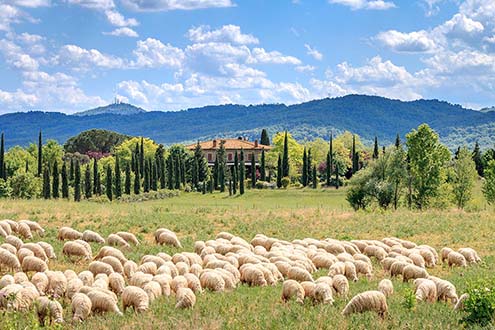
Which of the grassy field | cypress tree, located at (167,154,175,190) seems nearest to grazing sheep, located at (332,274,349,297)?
the grassy field

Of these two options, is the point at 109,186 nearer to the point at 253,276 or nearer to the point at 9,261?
the point at 9,261

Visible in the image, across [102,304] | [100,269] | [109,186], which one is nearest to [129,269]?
[100,269]

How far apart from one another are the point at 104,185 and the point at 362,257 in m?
85.7

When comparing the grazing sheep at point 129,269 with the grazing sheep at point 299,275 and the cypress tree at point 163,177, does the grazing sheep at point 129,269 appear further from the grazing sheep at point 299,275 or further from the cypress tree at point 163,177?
the cypress tree at point 163,177

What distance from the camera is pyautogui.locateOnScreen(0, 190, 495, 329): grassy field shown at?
48.0 feet

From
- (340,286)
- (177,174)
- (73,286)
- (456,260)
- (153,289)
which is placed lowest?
(456,260)

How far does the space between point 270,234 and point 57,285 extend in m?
16.5

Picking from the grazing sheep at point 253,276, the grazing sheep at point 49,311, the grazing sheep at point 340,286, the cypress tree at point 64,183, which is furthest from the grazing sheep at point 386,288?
the cypress tree at point 64,183

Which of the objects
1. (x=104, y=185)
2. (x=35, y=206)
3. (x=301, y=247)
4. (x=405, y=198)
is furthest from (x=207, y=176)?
(x=301, y=247)

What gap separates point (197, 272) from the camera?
19500 millimetres

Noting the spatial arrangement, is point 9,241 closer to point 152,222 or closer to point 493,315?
point 152,222

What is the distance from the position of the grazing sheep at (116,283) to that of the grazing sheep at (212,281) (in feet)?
7.38

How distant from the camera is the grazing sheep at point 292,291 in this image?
54.9 feet

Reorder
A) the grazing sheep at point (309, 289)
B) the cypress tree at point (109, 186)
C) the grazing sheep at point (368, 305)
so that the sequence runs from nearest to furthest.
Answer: the grazing sheep at point (368, 305) → the grazing sheep at point (309, 289) → the cypress tree at point (109, 186)
